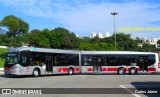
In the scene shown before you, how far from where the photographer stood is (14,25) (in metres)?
138

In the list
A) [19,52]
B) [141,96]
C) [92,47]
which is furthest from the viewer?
[92,47]

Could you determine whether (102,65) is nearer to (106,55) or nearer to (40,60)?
(106,55)

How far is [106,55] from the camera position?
131 ft

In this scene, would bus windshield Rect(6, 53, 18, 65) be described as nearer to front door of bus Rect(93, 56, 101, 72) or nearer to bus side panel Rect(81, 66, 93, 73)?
bus side panel Rect(81, 66, 93, 73)

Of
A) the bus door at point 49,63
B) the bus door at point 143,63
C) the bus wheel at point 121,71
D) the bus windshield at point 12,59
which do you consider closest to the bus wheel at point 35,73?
the bus door at point 49,63

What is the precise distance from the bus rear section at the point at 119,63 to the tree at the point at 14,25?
330 feet

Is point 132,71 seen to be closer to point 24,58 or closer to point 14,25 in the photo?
point 24,58

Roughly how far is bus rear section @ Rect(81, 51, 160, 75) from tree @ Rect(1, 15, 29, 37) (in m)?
101

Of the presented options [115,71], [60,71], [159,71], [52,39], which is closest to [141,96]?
[60,71]

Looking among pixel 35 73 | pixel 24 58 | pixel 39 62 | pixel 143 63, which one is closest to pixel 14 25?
pixel 143 63

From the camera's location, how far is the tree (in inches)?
5404

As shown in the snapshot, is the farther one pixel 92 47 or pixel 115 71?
pixel 92 47

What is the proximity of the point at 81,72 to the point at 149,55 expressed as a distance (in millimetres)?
8131

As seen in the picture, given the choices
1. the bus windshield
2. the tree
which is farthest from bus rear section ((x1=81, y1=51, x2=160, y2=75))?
the tree
